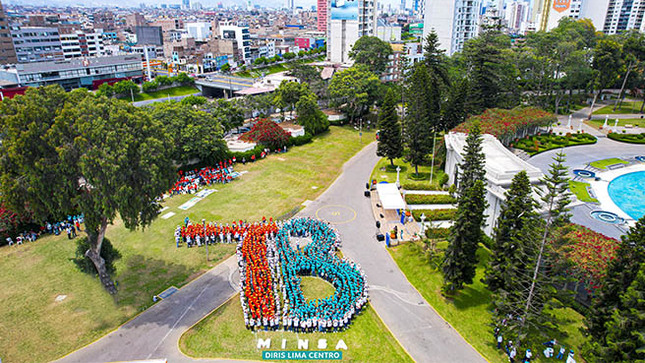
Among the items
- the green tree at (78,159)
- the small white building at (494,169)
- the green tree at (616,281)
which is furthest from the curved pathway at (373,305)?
the small white building at (494,169)

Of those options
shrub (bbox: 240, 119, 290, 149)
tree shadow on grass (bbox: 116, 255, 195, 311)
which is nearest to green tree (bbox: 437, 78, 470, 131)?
shrub (bbox: 240, 119, 290, 149)

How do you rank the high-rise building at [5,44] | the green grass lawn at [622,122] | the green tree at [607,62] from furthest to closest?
the high-rise building at [5,44] < the green tree at [607,62] < the green grass lawn at [622,122]

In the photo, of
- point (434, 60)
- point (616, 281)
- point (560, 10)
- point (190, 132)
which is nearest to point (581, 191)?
point (616, 281)

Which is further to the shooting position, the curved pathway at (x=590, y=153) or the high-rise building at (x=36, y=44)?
the high-rise building at (x=36, y=44)

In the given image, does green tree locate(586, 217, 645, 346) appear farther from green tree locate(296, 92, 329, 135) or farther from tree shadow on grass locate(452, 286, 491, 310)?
green tree locate(296, 92, 329, 135)

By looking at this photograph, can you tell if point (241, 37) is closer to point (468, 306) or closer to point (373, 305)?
point (373, 305)

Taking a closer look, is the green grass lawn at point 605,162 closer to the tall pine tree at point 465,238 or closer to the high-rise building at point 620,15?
the tall pine tree at point 465,238
